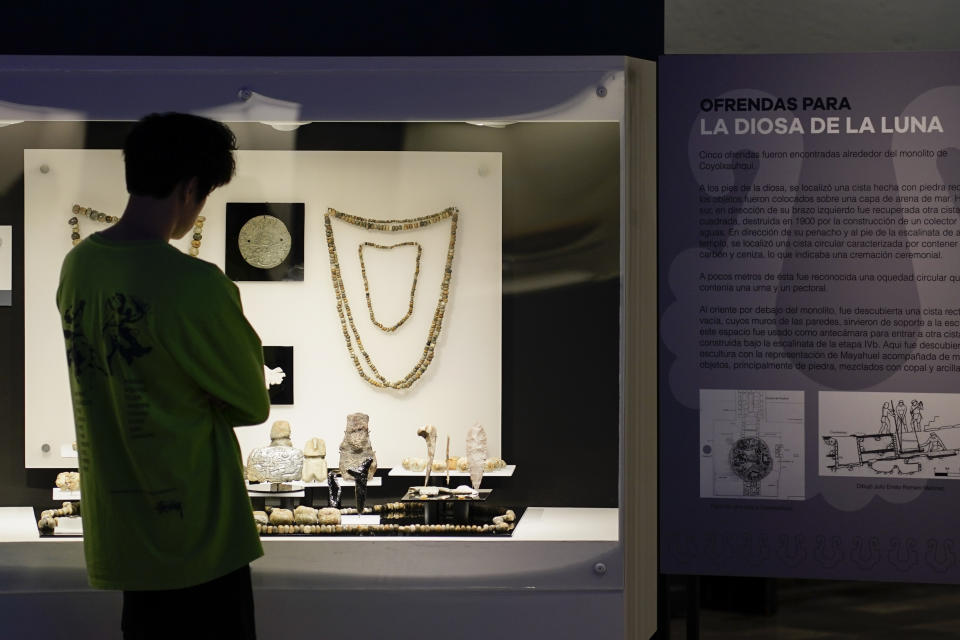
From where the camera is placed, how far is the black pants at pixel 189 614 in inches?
95.1

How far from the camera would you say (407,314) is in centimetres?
353

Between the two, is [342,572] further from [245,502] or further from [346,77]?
[346,77]

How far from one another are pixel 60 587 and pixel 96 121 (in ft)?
4.58

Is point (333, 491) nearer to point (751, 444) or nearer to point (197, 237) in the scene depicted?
point (197, 237)

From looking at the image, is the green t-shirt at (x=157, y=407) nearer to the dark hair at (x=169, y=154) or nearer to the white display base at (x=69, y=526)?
the dark hair at (x=169, y=154)

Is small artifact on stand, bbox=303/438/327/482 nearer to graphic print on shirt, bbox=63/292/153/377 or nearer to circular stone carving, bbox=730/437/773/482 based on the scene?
graphic print on shirt, bbox=63/292/153/377

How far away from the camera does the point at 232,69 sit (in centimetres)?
315

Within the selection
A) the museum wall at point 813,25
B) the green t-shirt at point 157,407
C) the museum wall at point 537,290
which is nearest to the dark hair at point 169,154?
the green t-shirt at point 157,407

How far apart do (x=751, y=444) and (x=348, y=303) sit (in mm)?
1371

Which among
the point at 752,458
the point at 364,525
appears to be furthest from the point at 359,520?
the point at 752,458

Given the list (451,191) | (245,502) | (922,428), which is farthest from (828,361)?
(245,502)

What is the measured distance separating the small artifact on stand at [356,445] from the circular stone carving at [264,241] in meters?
0.57

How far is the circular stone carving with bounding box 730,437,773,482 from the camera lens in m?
3.29

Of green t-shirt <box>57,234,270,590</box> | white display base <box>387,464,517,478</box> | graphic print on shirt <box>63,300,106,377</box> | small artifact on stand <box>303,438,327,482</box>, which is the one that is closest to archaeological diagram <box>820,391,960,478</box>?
white display base <box>387,464,517,478</box>
